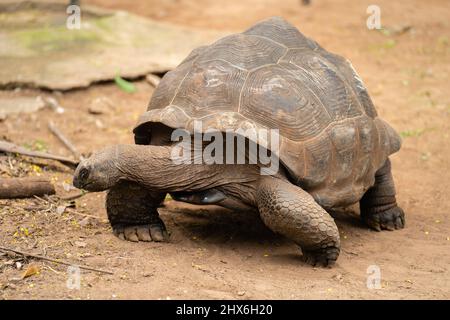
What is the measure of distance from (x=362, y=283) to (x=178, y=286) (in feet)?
4.07

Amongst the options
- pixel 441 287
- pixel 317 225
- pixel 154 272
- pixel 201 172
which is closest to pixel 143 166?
pixel 201 172

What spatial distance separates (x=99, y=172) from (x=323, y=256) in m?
1.70

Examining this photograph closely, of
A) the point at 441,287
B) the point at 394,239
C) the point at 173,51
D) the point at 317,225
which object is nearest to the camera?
the point at 441,287

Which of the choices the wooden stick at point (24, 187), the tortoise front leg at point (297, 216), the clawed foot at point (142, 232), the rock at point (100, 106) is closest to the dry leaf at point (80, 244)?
the clawed foot at point (142, 232)

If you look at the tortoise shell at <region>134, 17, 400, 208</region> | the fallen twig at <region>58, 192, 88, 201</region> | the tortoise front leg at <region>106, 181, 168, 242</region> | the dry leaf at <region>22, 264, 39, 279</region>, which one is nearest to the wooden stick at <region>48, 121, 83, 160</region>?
the fallen twig at <region>58, 192, 88, 201</region>

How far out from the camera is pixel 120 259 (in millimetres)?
4500

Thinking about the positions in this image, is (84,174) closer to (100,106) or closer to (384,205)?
(384,205)

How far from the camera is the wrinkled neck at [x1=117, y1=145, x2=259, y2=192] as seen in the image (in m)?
4.70

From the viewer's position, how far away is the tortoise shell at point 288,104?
4766 mm

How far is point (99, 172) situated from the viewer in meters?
4.57

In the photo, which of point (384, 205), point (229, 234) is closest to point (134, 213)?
point (229, 234)

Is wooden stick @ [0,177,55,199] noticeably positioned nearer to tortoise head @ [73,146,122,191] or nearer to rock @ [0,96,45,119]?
tortoise head @ [73,146,122,191]

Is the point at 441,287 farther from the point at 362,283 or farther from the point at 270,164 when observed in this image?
the point at 270,164

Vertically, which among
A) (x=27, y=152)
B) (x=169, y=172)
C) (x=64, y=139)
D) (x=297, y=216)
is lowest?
(x=64, y=139)
